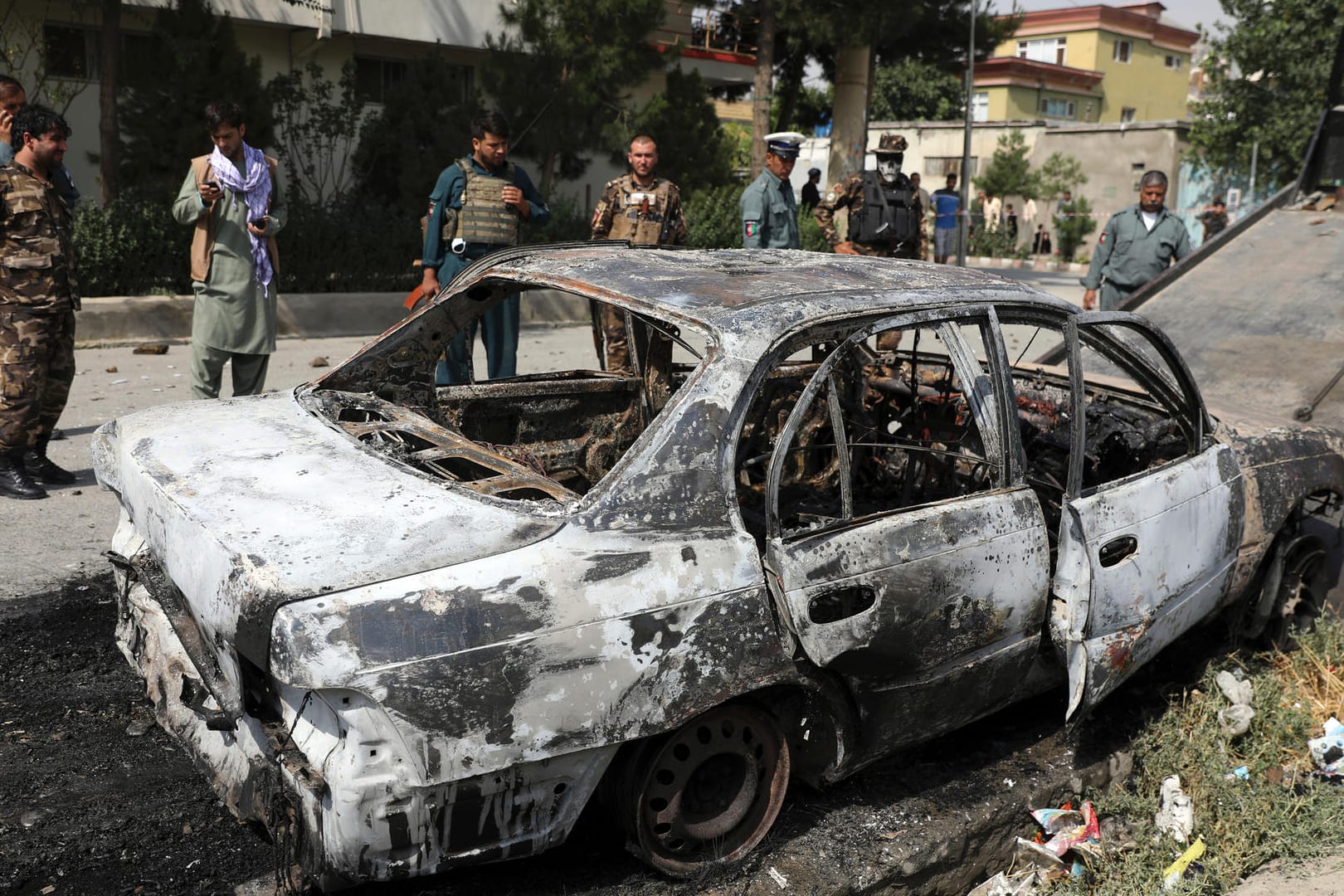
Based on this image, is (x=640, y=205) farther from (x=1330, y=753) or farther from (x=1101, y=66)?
(x=1101, y=66)

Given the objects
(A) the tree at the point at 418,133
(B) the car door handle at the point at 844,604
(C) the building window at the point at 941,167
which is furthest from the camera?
(C) the building window at the point at 941,167

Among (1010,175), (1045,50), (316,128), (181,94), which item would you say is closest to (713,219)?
(316,128)

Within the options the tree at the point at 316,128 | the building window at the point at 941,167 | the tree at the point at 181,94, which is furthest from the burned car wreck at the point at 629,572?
the building window at the point at 941,167

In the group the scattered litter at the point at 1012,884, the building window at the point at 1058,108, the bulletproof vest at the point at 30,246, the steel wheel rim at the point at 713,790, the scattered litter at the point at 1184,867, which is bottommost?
the scattered litter at the point at 1012,884

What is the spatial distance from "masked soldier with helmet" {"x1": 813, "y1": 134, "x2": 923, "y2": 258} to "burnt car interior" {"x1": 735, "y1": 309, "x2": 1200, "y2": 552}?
12.3 feet

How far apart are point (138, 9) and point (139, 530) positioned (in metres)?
11.5

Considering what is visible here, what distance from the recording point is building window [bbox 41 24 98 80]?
495 inches

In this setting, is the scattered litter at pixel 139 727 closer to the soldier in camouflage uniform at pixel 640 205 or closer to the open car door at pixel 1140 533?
the open car door at pixel 1140 533

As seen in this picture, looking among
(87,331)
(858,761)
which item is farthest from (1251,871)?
(87,331)

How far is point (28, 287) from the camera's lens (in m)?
5.52

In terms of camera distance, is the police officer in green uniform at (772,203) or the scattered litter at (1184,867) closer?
the scattered litter at (1184,867)

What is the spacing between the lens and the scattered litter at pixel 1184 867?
3.20 m

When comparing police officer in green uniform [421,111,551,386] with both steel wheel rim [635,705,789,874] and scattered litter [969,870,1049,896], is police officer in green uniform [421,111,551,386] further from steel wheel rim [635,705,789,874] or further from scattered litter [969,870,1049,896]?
scattered litter [969,870,1049,896]

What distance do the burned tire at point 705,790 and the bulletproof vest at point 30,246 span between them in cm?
445
